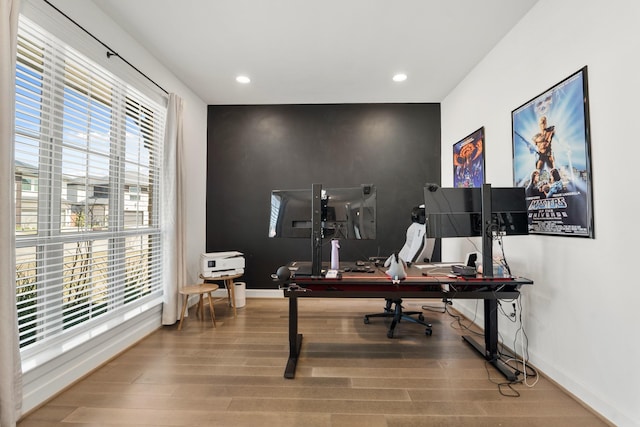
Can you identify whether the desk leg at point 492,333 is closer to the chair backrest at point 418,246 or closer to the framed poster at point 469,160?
the chair backrest at point 418,246

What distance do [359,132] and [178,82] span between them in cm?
260

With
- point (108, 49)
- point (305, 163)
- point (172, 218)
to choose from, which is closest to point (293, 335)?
point (172, 218)

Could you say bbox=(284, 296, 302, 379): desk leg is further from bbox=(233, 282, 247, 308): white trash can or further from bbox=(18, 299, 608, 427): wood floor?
bbox=(233, 282, 247, 308): white trash can

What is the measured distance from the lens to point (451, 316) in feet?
10.9

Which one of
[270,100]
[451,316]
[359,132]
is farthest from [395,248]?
[270,100]

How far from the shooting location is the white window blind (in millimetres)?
1737

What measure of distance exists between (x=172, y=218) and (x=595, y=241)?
375 cm

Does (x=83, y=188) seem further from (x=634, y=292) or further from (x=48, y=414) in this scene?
(x=634, y=292)

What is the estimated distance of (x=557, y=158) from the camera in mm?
1955

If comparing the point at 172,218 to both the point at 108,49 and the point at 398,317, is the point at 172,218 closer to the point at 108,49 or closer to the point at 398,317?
the point at 108,49

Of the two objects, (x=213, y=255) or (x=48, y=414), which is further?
(x=213, y=255)

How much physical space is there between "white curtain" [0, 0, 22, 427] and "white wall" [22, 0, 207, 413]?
0.93 feet

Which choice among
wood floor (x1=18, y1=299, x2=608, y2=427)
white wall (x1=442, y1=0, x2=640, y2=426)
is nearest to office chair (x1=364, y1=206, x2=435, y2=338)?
wood floor (x1=18, y1=299, x2=608, y2=427)

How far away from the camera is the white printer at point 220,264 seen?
10.8 ft
